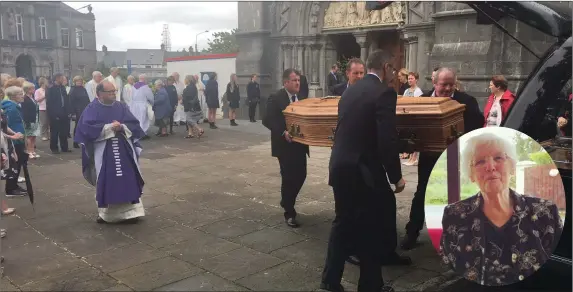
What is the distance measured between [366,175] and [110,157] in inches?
135

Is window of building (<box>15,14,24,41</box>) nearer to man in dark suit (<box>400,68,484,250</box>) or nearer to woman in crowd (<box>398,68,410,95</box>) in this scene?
woman in crowd (<box>398,68,410,95</box>)

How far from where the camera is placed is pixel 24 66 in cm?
4791

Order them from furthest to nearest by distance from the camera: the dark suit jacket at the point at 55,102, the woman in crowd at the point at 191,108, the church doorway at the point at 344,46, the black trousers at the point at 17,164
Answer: the church doorway at the point at 344,46, the woman in crowd at the point at 191,108, the dark suit jacket at the point at 55,102, the black trousers at the point at 17,164

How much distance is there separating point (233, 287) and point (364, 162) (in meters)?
1.43

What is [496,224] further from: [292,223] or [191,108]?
[191,108]

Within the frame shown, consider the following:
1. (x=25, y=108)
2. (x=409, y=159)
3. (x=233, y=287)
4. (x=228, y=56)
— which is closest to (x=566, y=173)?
(x=233, y=287)

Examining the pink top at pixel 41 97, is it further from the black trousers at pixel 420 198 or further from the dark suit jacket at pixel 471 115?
the dark suit jacket at pixel 471 115

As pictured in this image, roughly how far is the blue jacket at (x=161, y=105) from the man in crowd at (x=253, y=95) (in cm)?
363

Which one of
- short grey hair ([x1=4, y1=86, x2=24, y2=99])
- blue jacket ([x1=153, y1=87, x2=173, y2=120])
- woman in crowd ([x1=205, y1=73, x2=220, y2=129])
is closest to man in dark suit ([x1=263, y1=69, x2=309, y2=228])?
short grey hair ([x1=4, y1=86, x2=24, y2=99])

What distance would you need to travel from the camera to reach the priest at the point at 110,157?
225 inches

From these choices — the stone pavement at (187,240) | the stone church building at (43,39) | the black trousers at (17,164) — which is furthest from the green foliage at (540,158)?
the stone church building at (43,39)

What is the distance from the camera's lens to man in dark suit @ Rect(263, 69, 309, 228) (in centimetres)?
535

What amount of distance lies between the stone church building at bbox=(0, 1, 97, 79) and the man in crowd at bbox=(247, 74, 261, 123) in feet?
97.6

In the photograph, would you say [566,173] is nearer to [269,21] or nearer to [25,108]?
[25,108]
